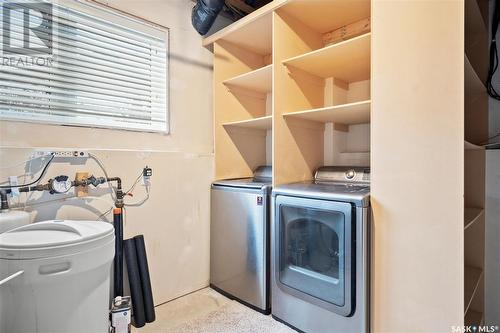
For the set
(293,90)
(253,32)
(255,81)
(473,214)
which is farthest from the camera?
(255,81)

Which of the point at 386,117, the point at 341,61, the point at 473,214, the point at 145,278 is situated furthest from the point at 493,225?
the point at 145,278

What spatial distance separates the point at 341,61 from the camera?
6.06ft

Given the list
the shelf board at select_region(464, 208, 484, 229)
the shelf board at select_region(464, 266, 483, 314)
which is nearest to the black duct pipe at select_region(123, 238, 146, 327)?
the shelf board at select_region(464, 266, 483, 314)

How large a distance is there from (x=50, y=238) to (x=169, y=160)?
3.21 feet

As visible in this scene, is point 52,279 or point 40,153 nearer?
point 52,279

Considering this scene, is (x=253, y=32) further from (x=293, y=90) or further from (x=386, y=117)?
(x=386, y=117)

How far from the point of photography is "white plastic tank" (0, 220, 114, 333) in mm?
1086

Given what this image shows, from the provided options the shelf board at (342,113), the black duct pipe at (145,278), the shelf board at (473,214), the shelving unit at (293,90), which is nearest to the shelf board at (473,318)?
the shelf board at (473,214)

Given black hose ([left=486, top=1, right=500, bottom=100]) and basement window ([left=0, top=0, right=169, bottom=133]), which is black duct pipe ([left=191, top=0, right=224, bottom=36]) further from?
black hose ([left=486, top=1, right=500, bottom=100])

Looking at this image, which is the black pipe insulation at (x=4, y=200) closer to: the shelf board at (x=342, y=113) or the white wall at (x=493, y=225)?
the shelf board at (x=342, y=113)

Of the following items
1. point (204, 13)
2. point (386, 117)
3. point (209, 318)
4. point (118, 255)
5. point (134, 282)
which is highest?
point (204, 13)

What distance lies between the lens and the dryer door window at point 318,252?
1.45 meters

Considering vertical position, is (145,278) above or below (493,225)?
below

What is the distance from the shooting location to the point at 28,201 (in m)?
1.50
